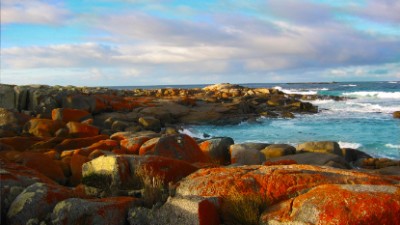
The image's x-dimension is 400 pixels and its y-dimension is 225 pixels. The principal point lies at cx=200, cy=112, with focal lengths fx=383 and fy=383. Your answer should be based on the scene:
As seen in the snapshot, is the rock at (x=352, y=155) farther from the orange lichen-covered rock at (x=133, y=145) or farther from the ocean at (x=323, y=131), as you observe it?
the orange lichen-covered rock at (x=133, y=145)

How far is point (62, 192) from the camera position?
6074mm

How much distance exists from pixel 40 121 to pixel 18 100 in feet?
37.9

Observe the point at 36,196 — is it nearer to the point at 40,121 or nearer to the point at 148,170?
the point at 148,170

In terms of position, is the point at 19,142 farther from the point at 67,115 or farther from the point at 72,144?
the point at 67,115

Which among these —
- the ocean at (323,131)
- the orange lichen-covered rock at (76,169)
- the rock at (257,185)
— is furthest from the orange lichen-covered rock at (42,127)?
the rock at (257,185)

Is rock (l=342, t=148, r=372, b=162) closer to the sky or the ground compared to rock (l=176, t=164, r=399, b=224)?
closer to the ground

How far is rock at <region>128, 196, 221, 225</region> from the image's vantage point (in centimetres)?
533

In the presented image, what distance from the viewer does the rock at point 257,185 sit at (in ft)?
18.5

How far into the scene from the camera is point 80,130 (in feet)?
58.1

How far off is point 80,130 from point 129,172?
1135 centimetres

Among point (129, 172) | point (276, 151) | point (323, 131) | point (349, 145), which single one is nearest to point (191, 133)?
point (323, 131)

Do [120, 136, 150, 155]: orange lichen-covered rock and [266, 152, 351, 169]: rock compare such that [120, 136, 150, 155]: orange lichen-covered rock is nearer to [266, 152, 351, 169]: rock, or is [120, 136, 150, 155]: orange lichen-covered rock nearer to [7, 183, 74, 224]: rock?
[266, 152, 351, 169]: rock

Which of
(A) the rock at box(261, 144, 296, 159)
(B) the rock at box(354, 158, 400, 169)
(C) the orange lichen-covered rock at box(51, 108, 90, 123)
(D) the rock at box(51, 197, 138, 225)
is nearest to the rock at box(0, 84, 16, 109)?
(C) the orange lichen-covered rock at box(51, 108, 90, 123)

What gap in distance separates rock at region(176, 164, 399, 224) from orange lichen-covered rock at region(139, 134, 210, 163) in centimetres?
377
